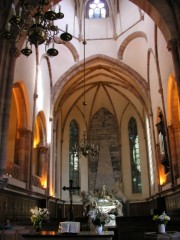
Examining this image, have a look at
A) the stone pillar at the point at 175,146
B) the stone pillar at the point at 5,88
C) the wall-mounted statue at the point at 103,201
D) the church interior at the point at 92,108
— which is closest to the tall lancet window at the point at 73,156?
the church interior at the point at 92,108

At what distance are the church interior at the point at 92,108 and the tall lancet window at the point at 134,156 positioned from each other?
0.09m

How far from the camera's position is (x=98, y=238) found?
4523 millimetres

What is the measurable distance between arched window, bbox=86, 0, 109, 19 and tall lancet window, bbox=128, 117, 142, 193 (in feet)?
30.0

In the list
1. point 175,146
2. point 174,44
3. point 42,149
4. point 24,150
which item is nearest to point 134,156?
point 42,149

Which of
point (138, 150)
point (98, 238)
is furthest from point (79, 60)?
point (98, 238)

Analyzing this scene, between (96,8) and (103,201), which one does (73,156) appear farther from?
(96,8)

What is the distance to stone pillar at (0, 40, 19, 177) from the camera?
30.2 ft

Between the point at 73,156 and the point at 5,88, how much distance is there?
15355 mm

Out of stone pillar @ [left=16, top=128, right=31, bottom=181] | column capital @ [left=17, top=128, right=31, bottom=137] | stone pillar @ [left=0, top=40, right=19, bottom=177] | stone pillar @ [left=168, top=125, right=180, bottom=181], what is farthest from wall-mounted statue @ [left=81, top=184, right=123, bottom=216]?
stone pillar @ [left=0, top=40, right=19, bottom=177]

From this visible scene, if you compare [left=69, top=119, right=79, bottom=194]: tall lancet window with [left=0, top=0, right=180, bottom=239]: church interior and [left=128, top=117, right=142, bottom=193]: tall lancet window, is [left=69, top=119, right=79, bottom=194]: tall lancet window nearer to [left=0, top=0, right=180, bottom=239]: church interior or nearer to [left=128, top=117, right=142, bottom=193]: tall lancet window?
[left=0, top=0, right=180, bottom=239]: church interior

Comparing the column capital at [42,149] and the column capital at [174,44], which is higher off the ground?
the column capital at [174,44]

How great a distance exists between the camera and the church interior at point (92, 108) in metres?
10.5

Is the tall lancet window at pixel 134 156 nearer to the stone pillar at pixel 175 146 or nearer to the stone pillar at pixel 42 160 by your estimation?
the stone pillar at pixel 42 160

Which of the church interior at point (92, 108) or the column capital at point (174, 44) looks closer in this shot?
the column capital at point (174, 44)
